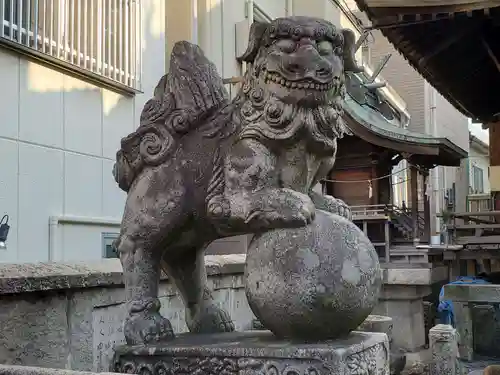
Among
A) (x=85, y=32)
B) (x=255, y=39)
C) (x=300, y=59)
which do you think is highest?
(x=85, y=32)

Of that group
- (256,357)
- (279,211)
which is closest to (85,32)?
(279,211)

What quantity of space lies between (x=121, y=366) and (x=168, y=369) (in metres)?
0.20

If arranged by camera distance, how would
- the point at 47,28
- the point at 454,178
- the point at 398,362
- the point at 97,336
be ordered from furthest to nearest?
the point at 454,178, the point at 398,362, the point at 47,28, the point at 97,336

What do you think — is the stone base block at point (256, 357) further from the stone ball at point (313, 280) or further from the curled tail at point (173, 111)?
the curled tail at point (173, 111)

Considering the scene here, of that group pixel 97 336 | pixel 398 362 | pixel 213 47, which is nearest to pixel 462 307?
pixel 398 362

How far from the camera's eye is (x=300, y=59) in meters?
1.96

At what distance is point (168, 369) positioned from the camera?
1984mm

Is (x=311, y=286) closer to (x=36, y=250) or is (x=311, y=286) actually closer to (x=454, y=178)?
(x=36, y=250)

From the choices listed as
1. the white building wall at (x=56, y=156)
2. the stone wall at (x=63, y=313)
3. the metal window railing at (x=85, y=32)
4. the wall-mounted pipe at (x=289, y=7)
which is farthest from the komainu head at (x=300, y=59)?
the wall-mounted pipe at (x=289, y=7)

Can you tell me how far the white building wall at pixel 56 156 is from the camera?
18.2ft

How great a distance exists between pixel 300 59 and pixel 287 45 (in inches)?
3.3

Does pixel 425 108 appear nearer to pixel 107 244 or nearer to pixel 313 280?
pixel 107 244

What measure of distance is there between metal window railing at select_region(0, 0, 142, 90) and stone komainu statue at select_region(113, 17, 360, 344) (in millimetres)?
3745

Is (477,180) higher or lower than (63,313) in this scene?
higher
